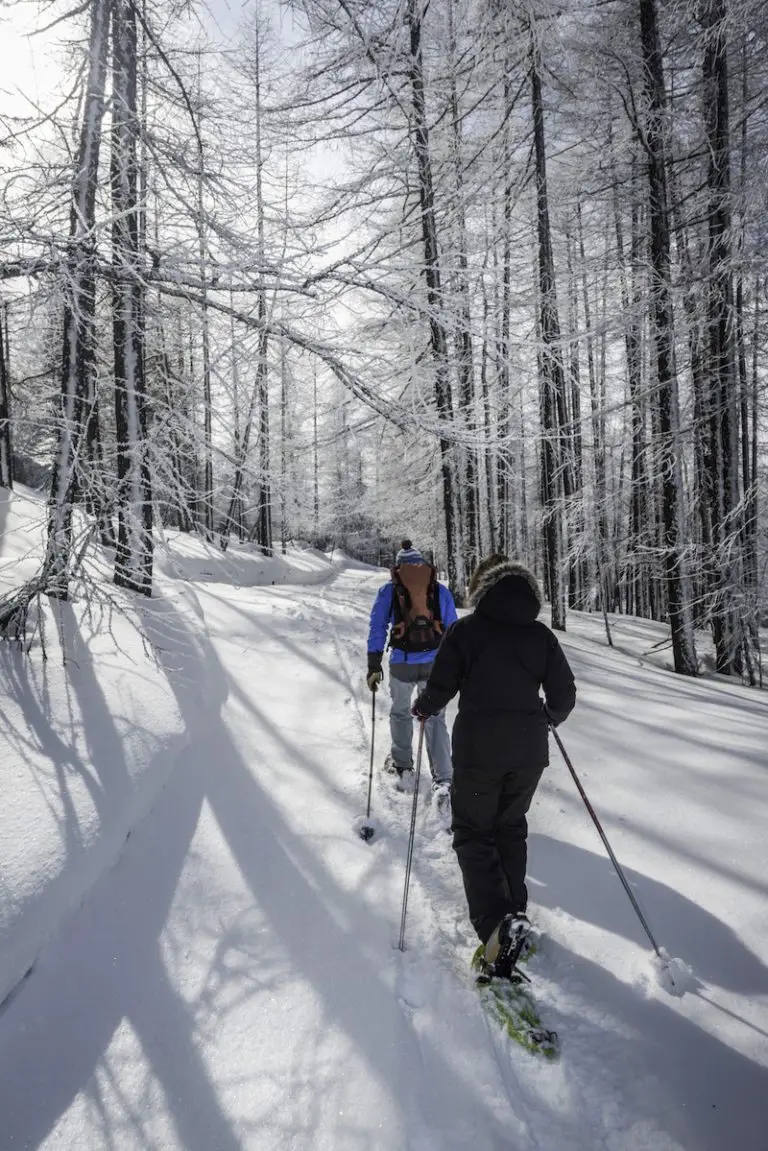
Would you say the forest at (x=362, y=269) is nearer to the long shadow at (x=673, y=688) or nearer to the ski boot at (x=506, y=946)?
the long shadow at (x=673, y=688)

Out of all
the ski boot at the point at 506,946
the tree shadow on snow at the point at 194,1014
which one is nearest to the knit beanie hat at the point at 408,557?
the tree shadow on snow at the point at 194,1014

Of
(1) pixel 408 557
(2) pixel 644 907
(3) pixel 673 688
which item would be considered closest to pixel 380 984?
(2) pixel 644 907

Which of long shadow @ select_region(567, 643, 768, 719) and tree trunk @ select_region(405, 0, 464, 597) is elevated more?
tree trunk @ select_region(405, 0, 464, 597)

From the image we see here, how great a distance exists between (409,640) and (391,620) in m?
0.30

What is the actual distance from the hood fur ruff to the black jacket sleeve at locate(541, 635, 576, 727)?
0.29 metres

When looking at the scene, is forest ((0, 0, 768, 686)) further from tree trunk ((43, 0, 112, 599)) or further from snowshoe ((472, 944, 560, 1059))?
snowshoe ((472, 944, 560, 1059))

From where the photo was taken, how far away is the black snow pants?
2.74 m

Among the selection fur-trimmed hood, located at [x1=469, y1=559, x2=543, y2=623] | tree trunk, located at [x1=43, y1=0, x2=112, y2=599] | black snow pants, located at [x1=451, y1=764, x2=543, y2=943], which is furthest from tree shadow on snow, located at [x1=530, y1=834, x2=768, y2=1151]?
tree trunk, located at [x1=43, y1=0, x2=112, y2=599]

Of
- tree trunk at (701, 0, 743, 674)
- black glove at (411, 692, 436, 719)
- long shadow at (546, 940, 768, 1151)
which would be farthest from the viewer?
tree trunk at (701, 0, 743, 674)

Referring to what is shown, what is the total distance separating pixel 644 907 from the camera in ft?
9.78

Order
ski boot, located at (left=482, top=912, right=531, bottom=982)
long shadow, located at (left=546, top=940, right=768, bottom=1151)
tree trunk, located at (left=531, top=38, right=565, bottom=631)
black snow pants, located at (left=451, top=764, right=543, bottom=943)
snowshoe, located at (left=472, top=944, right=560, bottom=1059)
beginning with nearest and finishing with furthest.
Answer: long shadow, located at (left=546, top=940, right=768, bottom=1151)
snowshoe, located at (left=472, top=944, right=560, bottom=1059)
ski boot, located at (left=482, top=912, right=531, bottom=982)
black snow pants, located at (left=451, top=764, right=543, bottom=943)
tree trunk, located at (left=531, top=38, right=565, bottom=631)

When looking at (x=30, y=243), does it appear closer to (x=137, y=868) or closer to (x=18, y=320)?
(x=18, y=320)

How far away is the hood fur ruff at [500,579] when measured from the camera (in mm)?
2885

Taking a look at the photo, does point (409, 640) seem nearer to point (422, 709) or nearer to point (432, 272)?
point (422, 709)
